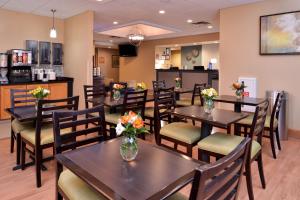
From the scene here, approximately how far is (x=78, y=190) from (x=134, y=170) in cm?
42

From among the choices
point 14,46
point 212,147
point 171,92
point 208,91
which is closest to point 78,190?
point 212,147

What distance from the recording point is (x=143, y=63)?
11141 mm

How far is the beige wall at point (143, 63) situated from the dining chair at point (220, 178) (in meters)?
8.63

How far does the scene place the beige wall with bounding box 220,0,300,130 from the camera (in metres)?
4.30

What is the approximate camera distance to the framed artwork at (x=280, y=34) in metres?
4.19

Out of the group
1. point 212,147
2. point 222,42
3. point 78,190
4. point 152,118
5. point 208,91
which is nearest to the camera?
point 78,190

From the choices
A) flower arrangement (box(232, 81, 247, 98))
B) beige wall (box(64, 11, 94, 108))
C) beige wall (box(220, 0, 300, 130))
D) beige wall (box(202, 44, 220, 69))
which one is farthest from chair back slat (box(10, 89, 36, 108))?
beige wall (box(202, 44, 220, 69))

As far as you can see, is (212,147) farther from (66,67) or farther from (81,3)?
(66,67)

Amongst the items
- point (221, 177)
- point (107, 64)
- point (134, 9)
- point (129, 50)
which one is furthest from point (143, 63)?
point (221, 177)

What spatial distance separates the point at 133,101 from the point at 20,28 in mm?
3934

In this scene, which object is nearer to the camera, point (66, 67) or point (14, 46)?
point (14, 46)

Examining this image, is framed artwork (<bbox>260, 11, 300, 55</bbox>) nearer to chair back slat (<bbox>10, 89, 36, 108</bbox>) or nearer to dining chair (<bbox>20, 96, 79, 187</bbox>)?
dining chair (<bbox>20, 96, 79, 187</bbox>)

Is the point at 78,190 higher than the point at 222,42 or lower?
lower

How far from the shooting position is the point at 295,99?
14.1ft
